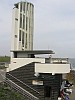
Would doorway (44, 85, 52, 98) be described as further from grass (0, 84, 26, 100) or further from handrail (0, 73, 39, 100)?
grass (0, 84, 26, 100)

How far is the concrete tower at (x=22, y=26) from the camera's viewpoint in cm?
2597

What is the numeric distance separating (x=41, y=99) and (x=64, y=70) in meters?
3.43

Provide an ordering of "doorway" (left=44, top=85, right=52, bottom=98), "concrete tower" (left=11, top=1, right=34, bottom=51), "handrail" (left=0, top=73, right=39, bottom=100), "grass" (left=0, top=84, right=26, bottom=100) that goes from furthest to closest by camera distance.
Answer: "concrete tower" (left=11, top=1, right=34, bottom=51) < "doorway" (left=44, top=85, right=52, bottom=98) < "handrail" (left=0, top=73, right=39, bottom=100) < "grass" (left=0, top=84, right=26, bottom=100)

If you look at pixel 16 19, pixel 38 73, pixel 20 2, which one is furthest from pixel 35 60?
pixel 20 2

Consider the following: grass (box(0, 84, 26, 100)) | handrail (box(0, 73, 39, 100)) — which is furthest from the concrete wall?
grass (box(0, 84, 26, 100))

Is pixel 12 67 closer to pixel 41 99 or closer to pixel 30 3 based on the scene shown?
pixel 41 99

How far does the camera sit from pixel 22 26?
A: 89.5 feet

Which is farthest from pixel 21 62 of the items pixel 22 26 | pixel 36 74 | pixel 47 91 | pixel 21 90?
pixel 22 26

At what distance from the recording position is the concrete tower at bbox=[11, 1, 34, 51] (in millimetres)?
25969

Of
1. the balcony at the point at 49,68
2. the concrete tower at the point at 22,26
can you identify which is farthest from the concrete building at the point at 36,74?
the concrete tower at the point at 22,26

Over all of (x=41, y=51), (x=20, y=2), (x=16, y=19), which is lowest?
(x=41, y=51)

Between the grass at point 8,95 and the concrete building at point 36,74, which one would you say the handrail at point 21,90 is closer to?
the concrete building at point 36,74

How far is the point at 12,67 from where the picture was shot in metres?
22.4

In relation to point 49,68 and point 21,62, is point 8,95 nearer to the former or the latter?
point 49,68
